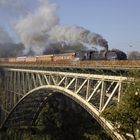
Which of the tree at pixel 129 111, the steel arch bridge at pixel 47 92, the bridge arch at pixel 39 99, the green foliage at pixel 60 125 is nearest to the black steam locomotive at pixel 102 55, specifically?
the steel arch bridge at pixel 47 92

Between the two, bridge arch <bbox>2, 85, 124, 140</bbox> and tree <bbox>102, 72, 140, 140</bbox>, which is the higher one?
tree <bbox>102, 72, 140, 140</bbox>

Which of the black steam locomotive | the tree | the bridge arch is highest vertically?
the black steam locomotive

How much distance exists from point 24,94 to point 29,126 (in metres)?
10.2

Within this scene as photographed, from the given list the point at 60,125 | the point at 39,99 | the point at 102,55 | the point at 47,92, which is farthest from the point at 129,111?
the point at 60,125

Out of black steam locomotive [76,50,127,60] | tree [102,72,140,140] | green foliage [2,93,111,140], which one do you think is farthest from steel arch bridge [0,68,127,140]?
tree [102,72,140,140]

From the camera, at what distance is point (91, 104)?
106 ft

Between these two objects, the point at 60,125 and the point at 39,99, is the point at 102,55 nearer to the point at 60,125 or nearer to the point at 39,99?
the point at 39,99

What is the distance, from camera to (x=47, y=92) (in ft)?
178

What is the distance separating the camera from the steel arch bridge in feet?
99.7

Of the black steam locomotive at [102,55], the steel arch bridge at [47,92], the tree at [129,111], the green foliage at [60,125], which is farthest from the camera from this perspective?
the green foliage at [60,125]

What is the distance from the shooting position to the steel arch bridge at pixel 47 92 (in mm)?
30391

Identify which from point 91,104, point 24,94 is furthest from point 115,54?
point 24,94

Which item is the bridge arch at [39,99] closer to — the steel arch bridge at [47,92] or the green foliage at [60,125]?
the steel arch bridge at [47,92]

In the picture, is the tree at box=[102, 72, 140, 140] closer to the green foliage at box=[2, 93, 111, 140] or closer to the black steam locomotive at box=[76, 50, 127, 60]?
the black steam locomotive at box=[76, 50, 127, 60]
